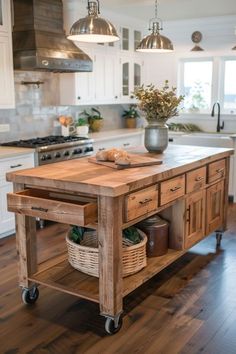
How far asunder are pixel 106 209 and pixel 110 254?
27cm

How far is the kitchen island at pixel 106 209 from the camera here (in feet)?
8.17

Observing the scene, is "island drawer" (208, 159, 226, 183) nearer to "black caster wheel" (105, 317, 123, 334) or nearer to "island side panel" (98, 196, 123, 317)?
"island side panel" (98, 196, 123, 317)

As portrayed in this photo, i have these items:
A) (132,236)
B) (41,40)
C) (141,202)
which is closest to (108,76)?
(41,40)

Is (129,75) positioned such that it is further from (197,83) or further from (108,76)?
(197,83)

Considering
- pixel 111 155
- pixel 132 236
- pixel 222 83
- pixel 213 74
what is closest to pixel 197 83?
pixel 213 74

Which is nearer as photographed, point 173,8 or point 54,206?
point 54,206

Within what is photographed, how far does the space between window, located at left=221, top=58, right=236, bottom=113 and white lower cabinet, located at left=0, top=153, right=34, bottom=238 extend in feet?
10.8

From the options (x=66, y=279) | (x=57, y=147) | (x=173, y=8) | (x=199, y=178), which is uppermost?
(x=173, y=8)

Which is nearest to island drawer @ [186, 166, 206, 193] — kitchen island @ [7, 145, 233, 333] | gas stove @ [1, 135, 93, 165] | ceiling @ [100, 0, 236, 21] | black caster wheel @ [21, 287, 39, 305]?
kitchen island @ [7, 145, 233, 333]

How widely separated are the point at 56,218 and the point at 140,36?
4759 mm

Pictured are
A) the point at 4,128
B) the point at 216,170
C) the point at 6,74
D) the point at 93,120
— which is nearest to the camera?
the point at 216,170

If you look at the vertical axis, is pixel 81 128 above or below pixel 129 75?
below

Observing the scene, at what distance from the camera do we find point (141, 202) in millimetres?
2725

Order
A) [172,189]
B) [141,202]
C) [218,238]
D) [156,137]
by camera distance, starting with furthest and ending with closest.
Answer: [218,238] → [156,137] → [172,189] → [141,202]
